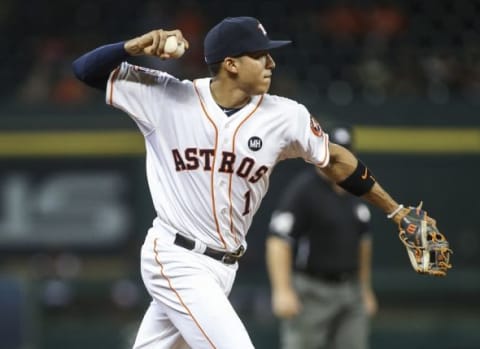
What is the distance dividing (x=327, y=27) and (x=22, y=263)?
3816 millimetres

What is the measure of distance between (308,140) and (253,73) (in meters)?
0.37

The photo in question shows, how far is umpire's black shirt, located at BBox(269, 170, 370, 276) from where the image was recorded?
282 inches

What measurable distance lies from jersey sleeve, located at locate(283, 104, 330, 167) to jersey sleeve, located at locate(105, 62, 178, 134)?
1.90ft

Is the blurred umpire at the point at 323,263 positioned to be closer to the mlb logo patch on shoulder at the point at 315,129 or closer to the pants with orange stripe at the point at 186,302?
the pants with orange stripe at the point at 186,302

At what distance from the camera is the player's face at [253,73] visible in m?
4.50

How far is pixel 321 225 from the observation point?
7207mm

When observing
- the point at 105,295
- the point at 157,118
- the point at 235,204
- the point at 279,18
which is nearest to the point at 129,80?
the point at 157,118

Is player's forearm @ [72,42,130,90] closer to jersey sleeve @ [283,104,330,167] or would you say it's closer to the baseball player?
the baseball player

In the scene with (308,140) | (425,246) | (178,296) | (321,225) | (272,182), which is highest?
(272,182)

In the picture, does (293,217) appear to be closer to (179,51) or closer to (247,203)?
(247,203)

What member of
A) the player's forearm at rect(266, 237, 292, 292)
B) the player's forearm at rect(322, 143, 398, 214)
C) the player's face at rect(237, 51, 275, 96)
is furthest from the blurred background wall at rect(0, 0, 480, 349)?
the player's face at rect(237, 51, 275, 96)

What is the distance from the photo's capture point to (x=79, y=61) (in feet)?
15.1

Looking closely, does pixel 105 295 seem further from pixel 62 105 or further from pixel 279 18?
pixel 279 18

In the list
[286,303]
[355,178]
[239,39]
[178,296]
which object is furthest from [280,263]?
[239,39]
